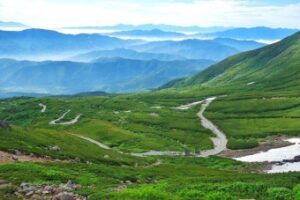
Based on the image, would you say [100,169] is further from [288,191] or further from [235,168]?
[235,168]

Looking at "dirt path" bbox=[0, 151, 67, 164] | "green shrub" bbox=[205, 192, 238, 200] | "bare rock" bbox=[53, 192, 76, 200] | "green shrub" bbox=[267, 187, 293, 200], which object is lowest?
"dirt path" bbox=[0, 151, 67, 164]

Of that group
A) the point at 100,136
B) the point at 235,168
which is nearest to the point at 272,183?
the point at 235,168

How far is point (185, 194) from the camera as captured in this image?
45312 mm

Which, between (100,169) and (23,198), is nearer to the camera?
(23,198)

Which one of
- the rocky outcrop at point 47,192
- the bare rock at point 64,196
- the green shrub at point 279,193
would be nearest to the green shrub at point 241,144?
the green shrub at point 279,193

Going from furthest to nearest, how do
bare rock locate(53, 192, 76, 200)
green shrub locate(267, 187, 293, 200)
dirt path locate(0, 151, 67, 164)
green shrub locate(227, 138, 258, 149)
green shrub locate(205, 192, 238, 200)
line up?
green shrub locate(227, 138, 258, 149) → dirt path locate(0, 151, 67, 164) → green shrub locate(267, 187, 293, 200) → green shrub locate(205, 192, 238, 200) → bare rock locate(53, 192, 76, 200)

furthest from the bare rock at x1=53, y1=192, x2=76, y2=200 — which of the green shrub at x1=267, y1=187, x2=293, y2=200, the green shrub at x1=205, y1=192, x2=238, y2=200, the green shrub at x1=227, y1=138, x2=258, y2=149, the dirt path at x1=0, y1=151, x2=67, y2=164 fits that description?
the green shrub at x1=227, y1=138, x2=258, y2=149

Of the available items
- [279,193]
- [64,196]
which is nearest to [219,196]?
[279,193]

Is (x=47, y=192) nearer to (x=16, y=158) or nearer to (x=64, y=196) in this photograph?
(x=64, y=196)

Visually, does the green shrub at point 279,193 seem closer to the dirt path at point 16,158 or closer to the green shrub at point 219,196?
the green shrub at point 219,196

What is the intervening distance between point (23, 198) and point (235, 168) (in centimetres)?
7972

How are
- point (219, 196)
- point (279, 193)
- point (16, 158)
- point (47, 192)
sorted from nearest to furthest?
1. point (219, 196)
2. point (279, 193)
3. point (47, 192)
4. point (16, 158)

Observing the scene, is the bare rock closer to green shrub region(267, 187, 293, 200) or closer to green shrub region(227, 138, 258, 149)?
green shrub region(267, 187, 293, 200)


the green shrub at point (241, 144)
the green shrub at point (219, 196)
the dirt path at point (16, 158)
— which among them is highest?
the green shrub at point (219, 196)
